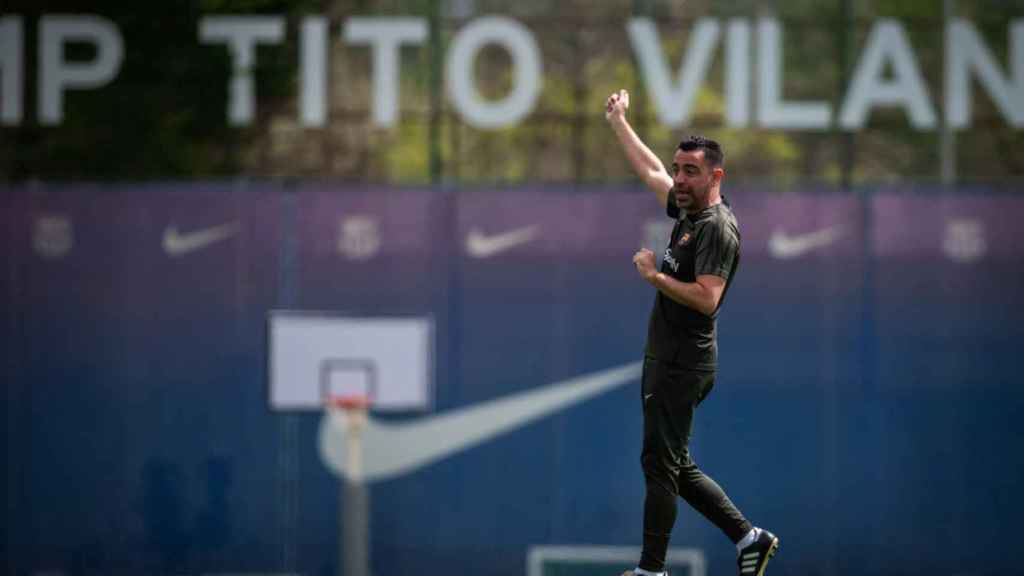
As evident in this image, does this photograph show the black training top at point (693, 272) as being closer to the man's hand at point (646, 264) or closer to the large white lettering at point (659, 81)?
the man's hand at point (646, 264)

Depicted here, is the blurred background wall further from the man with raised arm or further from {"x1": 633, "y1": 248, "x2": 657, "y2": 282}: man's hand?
{"x1": 633, "y1": 248, "x2": 657, "y2": 282}: man's hand

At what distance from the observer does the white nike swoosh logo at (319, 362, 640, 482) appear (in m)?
12.1

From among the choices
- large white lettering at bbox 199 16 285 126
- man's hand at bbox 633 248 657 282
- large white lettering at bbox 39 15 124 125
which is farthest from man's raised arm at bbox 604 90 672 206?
large white lettering at bbox 39 15 124 125

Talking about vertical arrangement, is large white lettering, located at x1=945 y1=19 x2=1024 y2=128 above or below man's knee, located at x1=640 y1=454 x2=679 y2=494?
above

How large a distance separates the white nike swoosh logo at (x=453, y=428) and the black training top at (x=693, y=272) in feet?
15.3

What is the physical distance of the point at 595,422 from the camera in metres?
12.1

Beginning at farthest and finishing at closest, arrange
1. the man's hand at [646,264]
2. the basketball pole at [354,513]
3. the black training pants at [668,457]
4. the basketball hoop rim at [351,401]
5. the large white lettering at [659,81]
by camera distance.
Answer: the large white lettering at [659,81], the basketball pole at [354,513], the basketball hoop rim at [351,401], the black training pants at [668,457], the man's hand at [646,264]

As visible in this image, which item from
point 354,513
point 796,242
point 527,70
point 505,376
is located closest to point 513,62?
point 527,70

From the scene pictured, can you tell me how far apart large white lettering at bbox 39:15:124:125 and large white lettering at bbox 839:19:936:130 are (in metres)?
5.73

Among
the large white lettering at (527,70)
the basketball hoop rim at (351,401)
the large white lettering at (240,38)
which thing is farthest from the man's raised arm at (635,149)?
the large white lettering at (240,38)

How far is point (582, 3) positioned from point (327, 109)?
2.16 m

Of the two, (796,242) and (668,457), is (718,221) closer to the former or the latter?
(668,457)

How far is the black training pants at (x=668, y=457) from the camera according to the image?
7.35 meters

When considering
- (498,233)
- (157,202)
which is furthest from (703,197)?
(157,202)
